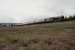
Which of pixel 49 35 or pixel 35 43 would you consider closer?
pixel 35 43

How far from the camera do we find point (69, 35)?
1.22 metres

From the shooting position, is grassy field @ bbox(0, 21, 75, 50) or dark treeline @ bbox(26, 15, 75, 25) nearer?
grassy field @ bbox(0, 21, 75, 50)

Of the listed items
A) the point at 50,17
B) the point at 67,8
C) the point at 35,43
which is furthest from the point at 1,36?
the point at 67,8

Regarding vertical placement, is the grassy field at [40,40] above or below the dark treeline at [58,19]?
below

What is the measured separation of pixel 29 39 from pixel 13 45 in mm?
137

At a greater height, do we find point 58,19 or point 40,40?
point 58,19

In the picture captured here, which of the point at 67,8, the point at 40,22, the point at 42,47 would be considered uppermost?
the point at 67,8

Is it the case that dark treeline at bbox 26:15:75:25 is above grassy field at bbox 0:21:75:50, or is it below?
above

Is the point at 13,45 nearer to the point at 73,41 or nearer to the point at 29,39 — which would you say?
the point at 29,39

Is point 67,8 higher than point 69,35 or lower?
higher

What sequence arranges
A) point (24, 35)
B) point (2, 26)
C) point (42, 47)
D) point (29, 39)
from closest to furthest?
point (42, 47) < point (29, 39) < point (24, 35) < point (2, 26)

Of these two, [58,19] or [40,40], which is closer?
[40,40]

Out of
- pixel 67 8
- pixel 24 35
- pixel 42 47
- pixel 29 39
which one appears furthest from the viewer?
pixel 67 8

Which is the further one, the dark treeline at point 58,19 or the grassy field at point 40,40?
the dark treeline at point 58,19
